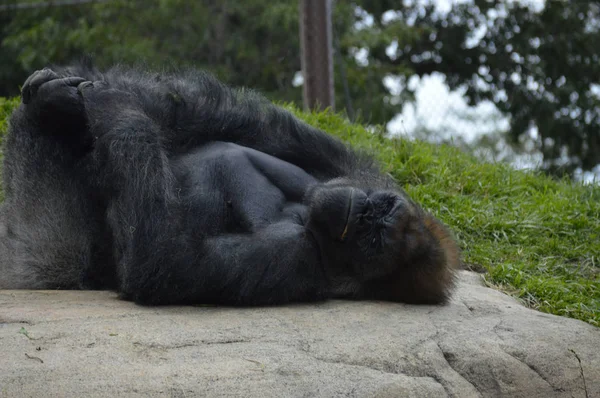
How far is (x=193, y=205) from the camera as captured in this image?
11.8 ft

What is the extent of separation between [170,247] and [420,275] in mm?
1131

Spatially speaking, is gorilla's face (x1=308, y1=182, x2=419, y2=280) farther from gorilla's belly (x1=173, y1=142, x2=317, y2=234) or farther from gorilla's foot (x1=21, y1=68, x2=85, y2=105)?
gorilla's foot (x1=21, y1=68, x2=85, y2=105)

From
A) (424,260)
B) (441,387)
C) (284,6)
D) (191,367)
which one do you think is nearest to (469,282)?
(424,260)

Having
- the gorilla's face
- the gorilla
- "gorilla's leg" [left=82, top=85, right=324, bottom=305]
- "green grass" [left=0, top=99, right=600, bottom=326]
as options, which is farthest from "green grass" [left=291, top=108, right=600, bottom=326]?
"gorilla's leg" [left=82, top=85, right=324, bottom=305]

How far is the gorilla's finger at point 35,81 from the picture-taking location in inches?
147

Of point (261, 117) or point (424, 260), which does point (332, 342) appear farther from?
point (261, 117)

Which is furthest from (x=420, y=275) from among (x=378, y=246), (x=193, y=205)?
(x=193, y=205)

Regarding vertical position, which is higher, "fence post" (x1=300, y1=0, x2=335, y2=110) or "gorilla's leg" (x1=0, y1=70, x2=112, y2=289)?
"fence post" (x1=300, y1=0, x2=335, y2=110)

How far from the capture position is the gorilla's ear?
3582 millimetres

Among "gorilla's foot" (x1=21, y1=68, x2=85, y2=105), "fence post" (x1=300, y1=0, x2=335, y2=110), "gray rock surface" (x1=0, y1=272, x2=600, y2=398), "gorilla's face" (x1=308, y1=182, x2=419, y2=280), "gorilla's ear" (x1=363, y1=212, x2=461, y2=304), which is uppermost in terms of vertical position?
Answer: "fence post" (x1=300, y1=0, x2=335, y2=110)

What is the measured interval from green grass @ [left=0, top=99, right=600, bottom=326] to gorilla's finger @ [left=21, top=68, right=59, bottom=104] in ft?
5.96

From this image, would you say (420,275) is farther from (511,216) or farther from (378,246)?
(511,216)

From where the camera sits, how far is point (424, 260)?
3.61 metres

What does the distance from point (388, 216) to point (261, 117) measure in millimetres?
1070
